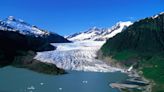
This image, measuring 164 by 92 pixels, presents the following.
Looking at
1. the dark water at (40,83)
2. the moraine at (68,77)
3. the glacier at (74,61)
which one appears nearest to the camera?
the dark water at (40,83)

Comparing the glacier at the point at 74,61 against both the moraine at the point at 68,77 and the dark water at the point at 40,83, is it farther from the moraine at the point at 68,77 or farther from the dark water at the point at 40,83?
the dark water at the point at 40,83

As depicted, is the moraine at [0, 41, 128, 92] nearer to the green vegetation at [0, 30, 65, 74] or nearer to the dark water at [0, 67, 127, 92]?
the dark water at [0, 67, 127, 92]

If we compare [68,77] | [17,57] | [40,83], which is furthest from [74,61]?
[40,83]

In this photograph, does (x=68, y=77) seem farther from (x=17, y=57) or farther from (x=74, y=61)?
(x=74, y=61)

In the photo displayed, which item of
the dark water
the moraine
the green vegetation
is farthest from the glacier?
the green vegetation

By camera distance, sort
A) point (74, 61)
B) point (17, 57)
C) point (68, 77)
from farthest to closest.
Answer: point (74, 61) < point (17, 57) < point (68, 77)

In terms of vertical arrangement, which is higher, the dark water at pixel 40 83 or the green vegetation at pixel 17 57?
the green vegetation at pixel 17 57

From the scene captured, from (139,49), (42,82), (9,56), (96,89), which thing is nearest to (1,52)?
(9,56)

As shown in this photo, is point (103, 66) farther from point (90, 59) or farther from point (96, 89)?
point (96, 89)

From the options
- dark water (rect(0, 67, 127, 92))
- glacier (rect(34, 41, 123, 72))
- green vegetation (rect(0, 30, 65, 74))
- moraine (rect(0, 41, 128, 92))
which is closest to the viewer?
dark water (rect(0, 67, 127, 92))

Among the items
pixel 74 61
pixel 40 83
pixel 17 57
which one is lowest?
pixel 40 83

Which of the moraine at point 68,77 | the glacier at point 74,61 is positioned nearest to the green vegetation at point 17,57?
the moraine at point 68,77
